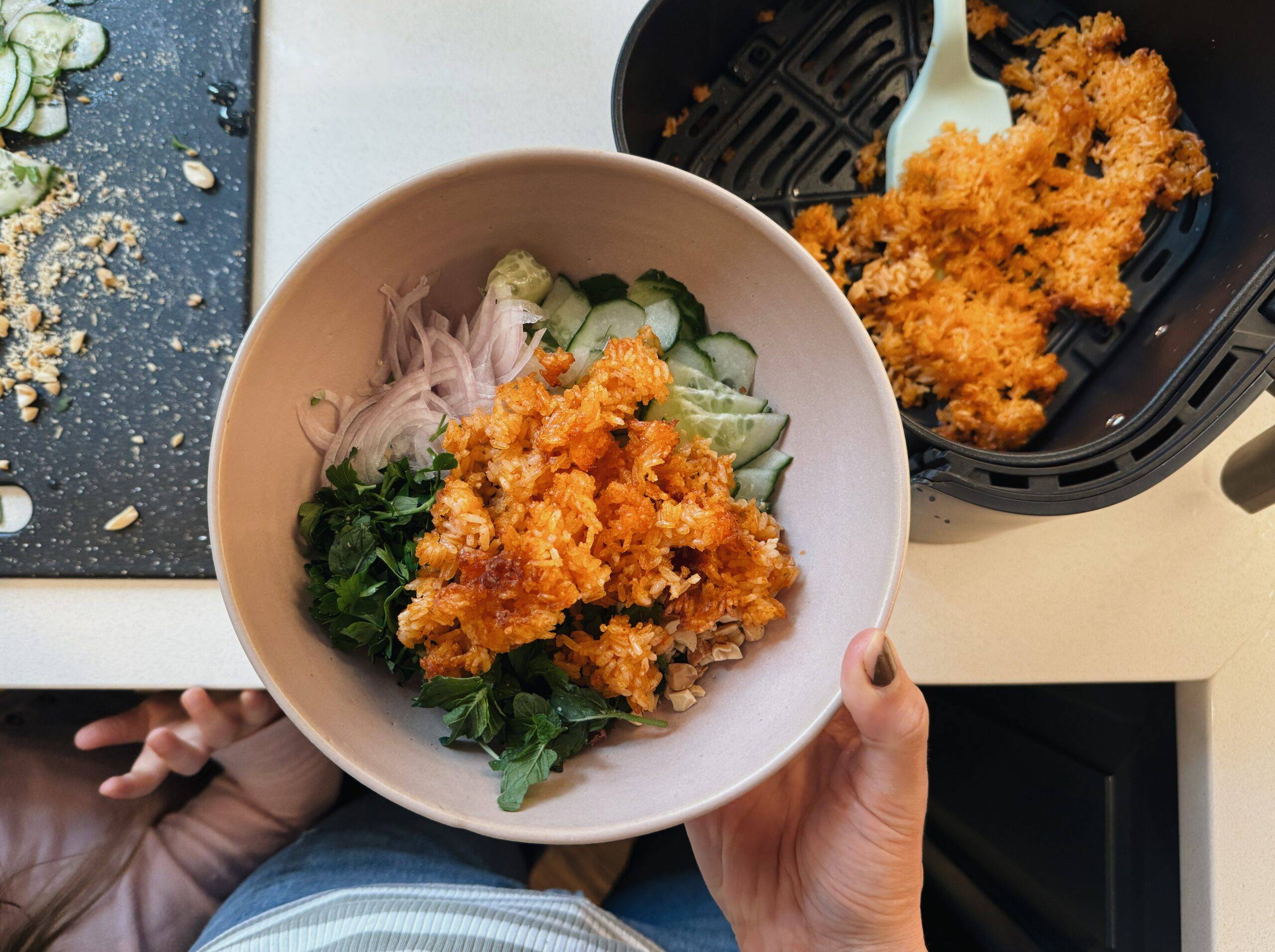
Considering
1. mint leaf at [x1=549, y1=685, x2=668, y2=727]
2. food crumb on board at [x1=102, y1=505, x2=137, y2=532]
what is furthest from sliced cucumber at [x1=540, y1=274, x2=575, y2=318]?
food crumb on board at [x1=102, y1=505, x2=137, y2=532]

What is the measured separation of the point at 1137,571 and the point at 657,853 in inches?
42.9

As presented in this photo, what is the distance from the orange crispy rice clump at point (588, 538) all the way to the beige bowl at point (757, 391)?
0.08 m

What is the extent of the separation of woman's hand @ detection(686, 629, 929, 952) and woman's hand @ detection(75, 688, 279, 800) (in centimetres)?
78

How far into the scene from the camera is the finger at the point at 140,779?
1242mm

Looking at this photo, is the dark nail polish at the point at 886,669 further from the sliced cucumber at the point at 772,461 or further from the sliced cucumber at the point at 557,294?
the sliced cucumber at the point at 557,294

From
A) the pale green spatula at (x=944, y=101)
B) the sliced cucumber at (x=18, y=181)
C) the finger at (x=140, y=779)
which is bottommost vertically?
the finger at (x=140, y=779)

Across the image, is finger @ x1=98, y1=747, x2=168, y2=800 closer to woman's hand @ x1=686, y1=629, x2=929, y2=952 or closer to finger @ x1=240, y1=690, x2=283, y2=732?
finger @ x1=240, y1=690, x2=283, y2=732

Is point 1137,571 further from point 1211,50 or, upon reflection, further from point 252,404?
point 252,404

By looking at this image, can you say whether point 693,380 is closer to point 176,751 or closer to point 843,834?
point 843,834

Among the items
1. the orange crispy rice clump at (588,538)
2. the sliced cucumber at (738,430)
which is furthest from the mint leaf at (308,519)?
the sliced cucumber at (738,430)

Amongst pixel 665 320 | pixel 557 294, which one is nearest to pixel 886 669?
pixel 665 320

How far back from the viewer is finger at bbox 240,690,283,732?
48.4 inches

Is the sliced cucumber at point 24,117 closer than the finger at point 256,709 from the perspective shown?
Yes

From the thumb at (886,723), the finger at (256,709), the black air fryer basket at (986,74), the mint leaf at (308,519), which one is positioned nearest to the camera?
the thumb at (886,723)
